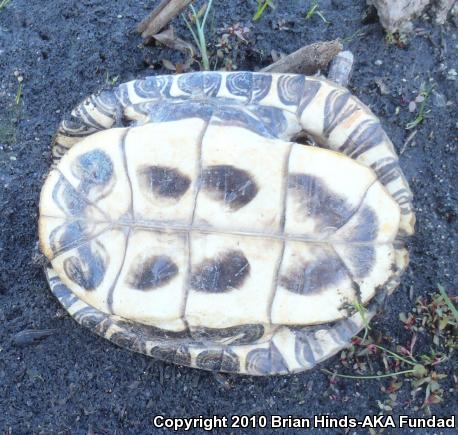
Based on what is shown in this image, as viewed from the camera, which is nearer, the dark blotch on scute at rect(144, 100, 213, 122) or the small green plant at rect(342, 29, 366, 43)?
the dark blotch on scute at rect(144, 100, 213, 122)

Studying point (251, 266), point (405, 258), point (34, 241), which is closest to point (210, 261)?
point (251, 266)

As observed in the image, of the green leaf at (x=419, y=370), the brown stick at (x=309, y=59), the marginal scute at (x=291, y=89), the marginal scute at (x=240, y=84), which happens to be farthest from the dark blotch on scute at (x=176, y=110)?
the green leaf at (x=419, y=370)

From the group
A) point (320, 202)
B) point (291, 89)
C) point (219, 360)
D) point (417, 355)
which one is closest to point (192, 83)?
point (291, 89)

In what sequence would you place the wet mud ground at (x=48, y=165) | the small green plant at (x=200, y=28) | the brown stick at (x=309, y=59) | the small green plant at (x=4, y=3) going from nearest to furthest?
the brown stick at (x=309, y=59) → the wet mud ground at (x=48, y=165) → the small green plant at (x=200, y=28) → the small green plant at (x=4, y=3)

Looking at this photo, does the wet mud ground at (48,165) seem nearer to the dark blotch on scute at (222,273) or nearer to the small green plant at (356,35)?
the small green plant at (356,35)

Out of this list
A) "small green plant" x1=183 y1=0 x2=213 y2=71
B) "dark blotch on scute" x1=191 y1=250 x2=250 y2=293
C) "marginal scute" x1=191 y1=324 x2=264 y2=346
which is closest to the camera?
"dark blotch on scute" x1=191 y1=250 x2=250 y2=293

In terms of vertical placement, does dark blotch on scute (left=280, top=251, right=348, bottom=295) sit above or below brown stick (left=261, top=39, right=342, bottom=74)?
below

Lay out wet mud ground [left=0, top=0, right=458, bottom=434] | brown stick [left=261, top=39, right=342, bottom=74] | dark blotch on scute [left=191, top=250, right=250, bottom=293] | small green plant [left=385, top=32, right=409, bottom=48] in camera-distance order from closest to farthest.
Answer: dark blotch on scute [left=191, top=250, right=250, bottom=293], brown stick [left=261, top=39, right=342, bottom=74], wet mud ground [left=0, top=0, right=458, bottom=434], small green plant [left=385, top=32, right=409, bottom=48]

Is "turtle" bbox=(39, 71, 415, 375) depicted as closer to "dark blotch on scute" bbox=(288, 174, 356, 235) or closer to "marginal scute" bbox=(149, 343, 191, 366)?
"dark blotch on scute" bbox=(288, 174, 356, 235)

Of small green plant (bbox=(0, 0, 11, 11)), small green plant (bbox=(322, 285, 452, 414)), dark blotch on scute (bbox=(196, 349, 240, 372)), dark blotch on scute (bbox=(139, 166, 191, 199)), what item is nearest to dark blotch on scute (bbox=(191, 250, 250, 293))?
dark blotch on scute (bbox=(139, 166, 191, 199))

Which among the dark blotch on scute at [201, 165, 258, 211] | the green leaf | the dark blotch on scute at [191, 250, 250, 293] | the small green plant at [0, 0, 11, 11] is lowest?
the green leaf
